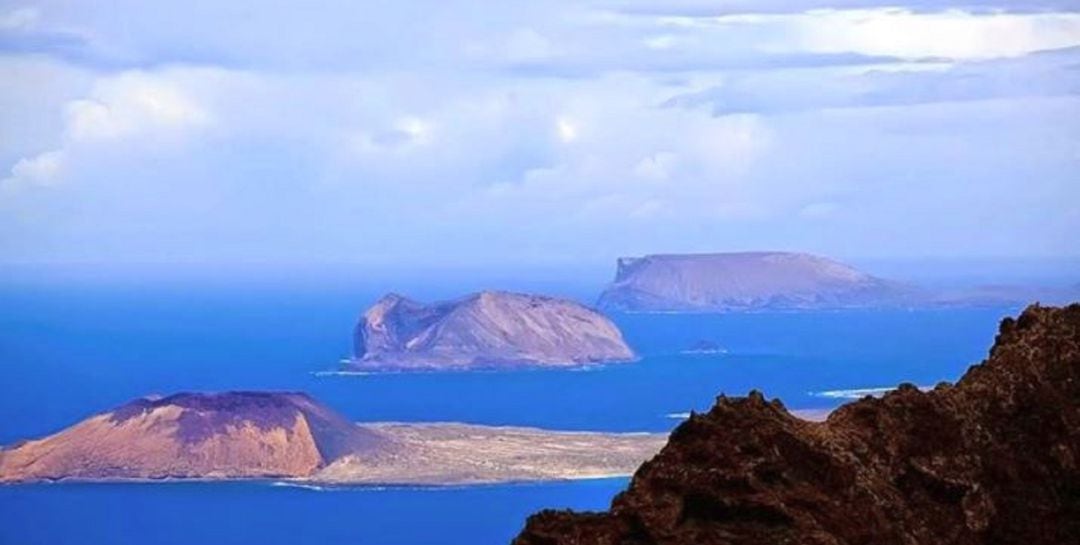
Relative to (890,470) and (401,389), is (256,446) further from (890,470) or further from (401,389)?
(890,470)

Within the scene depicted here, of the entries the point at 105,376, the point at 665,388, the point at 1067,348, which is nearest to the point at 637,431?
the point at 665,388

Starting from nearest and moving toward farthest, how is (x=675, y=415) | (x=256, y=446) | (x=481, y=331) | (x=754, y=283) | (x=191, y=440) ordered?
1. (x=675, y=415)
2. (x=191, y=440)
3. (x=256, y=446)
4. (x=754, y=283)
5. (x=481, y=331)

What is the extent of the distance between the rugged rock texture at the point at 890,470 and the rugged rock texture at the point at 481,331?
37.5 ft

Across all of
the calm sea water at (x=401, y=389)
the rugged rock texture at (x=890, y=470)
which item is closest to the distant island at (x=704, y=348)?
the calm sea water at (x=401, y=389)

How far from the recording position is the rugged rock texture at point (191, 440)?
1290cm

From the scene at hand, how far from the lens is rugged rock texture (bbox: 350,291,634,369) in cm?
1451

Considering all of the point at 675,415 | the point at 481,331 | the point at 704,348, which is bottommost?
the point at 675,415

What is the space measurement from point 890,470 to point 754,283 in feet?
37.1

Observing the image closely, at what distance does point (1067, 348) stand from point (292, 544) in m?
9.23

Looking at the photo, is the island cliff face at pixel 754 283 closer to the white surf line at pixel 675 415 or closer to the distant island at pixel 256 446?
the white surf line at pixel 675 415

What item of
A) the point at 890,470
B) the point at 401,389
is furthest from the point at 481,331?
the point at 890,470

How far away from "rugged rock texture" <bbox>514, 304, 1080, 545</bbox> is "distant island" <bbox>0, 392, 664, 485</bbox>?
9.68 metres

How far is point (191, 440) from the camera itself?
1305cm

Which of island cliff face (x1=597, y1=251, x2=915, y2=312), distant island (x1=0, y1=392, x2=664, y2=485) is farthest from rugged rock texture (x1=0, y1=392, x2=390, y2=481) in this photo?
island cliff face (x1=597, y1=251, x2=915, y2=312)
